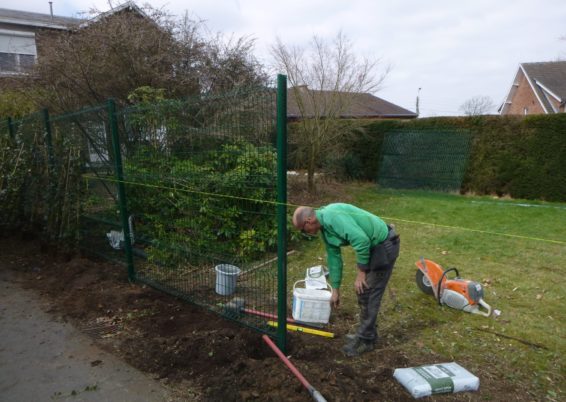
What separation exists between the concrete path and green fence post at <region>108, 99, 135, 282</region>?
3.67 ft

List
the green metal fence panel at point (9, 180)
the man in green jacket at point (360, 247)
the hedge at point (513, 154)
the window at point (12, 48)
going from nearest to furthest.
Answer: the man in green jacket at point (360, 247) → the green metal fence panel at point (9, 180) → the hedge at point (513, 154) → the window at point (12, 48)

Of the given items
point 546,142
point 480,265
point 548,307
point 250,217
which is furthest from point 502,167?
point 250,217

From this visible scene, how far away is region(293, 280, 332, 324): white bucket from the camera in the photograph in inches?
150

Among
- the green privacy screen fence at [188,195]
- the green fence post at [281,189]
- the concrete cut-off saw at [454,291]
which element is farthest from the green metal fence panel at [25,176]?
the concrete cut-off saw at [454,291]

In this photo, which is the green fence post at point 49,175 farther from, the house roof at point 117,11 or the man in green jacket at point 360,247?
the man in green jacket at point 360,247

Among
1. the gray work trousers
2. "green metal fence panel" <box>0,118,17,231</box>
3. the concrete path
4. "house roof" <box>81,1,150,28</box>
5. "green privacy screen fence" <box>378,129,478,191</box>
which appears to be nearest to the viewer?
the concrete path

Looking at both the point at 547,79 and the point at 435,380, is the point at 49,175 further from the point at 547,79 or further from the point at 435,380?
the point at 547,79

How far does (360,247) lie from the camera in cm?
308

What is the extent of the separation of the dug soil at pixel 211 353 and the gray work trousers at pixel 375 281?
22 cm

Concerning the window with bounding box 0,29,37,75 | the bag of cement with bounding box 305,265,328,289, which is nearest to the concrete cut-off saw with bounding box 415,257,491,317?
the bag of cement with bounding box 305,265,328,289

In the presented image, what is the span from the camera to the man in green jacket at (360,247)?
3.12 metres

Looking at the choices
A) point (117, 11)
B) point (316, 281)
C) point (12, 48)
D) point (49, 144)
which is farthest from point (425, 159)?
point (12, 48)

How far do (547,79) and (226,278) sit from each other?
1203 inches

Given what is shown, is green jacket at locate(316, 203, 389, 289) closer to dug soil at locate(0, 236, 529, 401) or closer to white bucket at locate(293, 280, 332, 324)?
white bucket at locate(293, 280, 332, 324)
